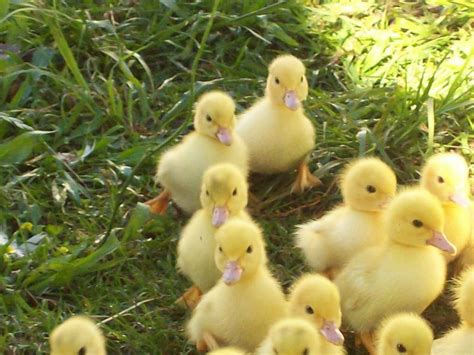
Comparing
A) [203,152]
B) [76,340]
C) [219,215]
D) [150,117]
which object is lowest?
[150,117]

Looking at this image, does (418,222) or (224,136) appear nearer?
(418,222)

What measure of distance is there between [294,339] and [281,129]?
1.35 m

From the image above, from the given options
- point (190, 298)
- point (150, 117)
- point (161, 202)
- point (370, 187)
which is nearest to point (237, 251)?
point (190, 298)

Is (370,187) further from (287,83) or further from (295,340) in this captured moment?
(295,340)

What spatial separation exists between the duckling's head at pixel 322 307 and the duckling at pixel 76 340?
546 millimetres

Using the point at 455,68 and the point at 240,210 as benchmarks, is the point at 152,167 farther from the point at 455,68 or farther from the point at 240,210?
the point at 455,68

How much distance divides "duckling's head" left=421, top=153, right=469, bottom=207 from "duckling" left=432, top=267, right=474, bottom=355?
1.53 feet

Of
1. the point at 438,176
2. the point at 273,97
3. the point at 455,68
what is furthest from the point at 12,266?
the point at 455,68

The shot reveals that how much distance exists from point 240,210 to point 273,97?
627mm

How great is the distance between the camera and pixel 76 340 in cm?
301

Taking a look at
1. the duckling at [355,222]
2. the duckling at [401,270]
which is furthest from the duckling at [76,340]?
the duckling at [355,222]

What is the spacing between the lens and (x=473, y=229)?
3.81 meters

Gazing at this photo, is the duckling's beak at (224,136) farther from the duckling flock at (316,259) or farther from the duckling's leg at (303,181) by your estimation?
the duckling's leg at (303,181)

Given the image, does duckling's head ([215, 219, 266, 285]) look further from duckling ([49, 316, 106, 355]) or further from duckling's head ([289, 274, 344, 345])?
duckling ([49, 316, 106, 355])
